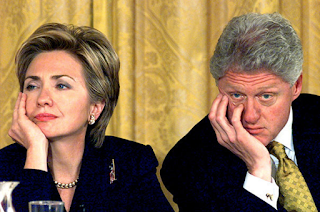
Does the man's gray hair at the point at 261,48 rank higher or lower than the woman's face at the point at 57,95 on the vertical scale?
higher

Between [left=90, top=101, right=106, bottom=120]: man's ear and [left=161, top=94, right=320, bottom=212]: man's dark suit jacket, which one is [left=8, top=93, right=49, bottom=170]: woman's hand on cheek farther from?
[left=161, top=94, right=320, bottom=212]: man's dark suit jacket

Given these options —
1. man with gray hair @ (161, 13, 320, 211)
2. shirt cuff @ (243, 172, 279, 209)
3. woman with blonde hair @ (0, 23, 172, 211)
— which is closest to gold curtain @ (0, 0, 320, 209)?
woman with blonde hair @ (0, 23, 172, 211)

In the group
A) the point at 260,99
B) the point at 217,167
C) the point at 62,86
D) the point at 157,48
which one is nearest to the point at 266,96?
the point at 260,99

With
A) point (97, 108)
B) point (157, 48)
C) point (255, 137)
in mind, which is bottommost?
point (255, 137)

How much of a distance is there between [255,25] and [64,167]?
110 cm

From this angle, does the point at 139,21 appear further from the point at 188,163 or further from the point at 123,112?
the point at 188,163

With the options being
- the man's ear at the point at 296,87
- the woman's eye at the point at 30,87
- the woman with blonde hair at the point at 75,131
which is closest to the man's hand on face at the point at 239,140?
the man's ear at the point at 296,87

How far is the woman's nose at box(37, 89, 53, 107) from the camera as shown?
216 cm

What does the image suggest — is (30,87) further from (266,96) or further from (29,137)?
(266,96)

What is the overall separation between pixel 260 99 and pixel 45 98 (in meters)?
0.94

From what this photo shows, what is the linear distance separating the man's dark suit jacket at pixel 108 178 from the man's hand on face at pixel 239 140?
388mm

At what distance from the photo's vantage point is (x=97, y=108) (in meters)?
2.44

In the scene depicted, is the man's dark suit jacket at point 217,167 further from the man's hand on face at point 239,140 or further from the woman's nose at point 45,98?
the woman's nose at point 45,98

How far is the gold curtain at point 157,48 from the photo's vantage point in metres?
3.00
